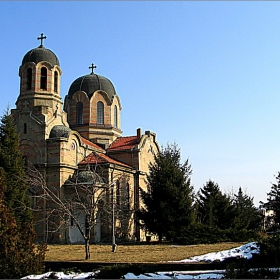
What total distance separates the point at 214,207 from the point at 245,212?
11090mm

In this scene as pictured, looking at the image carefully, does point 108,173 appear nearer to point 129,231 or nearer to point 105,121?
point 129,231

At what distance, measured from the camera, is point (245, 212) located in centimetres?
5069

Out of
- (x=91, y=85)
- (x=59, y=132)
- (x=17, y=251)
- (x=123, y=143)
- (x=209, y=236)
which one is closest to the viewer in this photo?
(x=17, y=251)

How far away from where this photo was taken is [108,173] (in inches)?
1442

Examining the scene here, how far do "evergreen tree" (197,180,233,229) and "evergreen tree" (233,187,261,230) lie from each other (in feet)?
3.09

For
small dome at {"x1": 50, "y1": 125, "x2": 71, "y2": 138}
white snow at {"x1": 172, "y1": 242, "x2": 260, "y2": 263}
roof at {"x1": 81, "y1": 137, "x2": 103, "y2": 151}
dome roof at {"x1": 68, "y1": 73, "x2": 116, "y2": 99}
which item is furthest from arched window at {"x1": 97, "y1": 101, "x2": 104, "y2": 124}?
white snow at {"x1": 172, "y1": 242, "x2": 260, "y2": 263}

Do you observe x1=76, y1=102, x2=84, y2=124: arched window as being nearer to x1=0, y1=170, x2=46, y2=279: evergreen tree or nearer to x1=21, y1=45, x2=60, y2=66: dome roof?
x1=21, y1=45, x2=60, y2=66: dome roof

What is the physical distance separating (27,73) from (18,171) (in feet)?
37.6

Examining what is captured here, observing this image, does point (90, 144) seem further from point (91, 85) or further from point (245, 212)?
point (245, 212)

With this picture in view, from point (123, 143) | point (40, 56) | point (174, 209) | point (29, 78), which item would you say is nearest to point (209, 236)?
point (174, 209)

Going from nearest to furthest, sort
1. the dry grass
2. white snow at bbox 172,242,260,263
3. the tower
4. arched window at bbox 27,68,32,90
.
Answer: white snow at bbox 172,242,260,263 < the dry grass < arched window at bbox 27,68,32,90 < the tower

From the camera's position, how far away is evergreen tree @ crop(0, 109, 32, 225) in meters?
30.5

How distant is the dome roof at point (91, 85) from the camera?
45.0m

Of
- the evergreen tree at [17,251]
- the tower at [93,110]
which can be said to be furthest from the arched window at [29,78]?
the evergreen tree at [17,251]
